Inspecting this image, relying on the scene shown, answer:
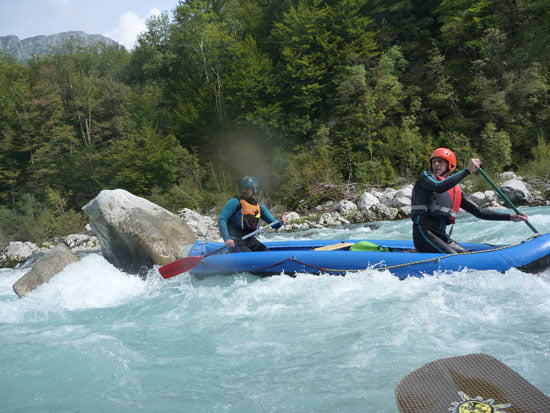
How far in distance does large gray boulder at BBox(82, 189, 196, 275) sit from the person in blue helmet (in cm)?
158

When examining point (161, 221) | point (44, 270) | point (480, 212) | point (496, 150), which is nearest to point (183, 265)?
point (161, 221)

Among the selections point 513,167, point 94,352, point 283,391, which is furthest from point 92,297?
point 513,167

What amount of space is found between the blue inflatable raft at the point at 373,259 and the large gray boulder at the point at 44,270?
2141 millimetres

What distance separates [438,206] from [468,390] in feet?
8.27

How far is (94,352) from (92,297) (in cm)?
203

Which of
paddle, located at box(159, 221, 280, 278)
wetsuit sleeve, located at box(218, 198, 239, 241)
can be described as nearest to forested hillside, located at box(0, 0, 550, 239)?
paddle, located at box(159, 221, 280, 278)

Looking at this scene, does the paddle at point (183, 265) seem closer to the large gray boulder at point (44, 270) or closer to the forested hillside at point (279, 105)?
the large gray boulder at point (44, 270)

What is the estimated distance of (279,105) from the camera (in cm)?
1839

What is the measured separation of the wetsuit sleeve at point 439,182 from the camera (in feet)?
12.1

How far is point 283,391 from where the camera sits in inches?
98.8

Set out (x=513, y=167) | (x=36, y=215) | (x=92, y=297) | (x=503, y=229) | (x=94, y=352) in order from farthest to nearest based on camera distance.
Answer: (x=36, y=215), (x=513, y=167), (x=503, y=229), (x=92, y=297), (x=94, y=352)

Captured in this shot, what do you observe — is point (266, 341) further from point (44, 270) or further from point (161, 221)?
point (44, 270)

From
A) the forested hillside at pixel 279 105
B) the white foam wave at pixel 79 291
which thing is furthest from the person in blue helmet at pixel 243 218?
the forested hillside at pixel 279 105

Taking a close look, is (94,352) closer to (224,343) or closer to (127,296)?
(224,343)
